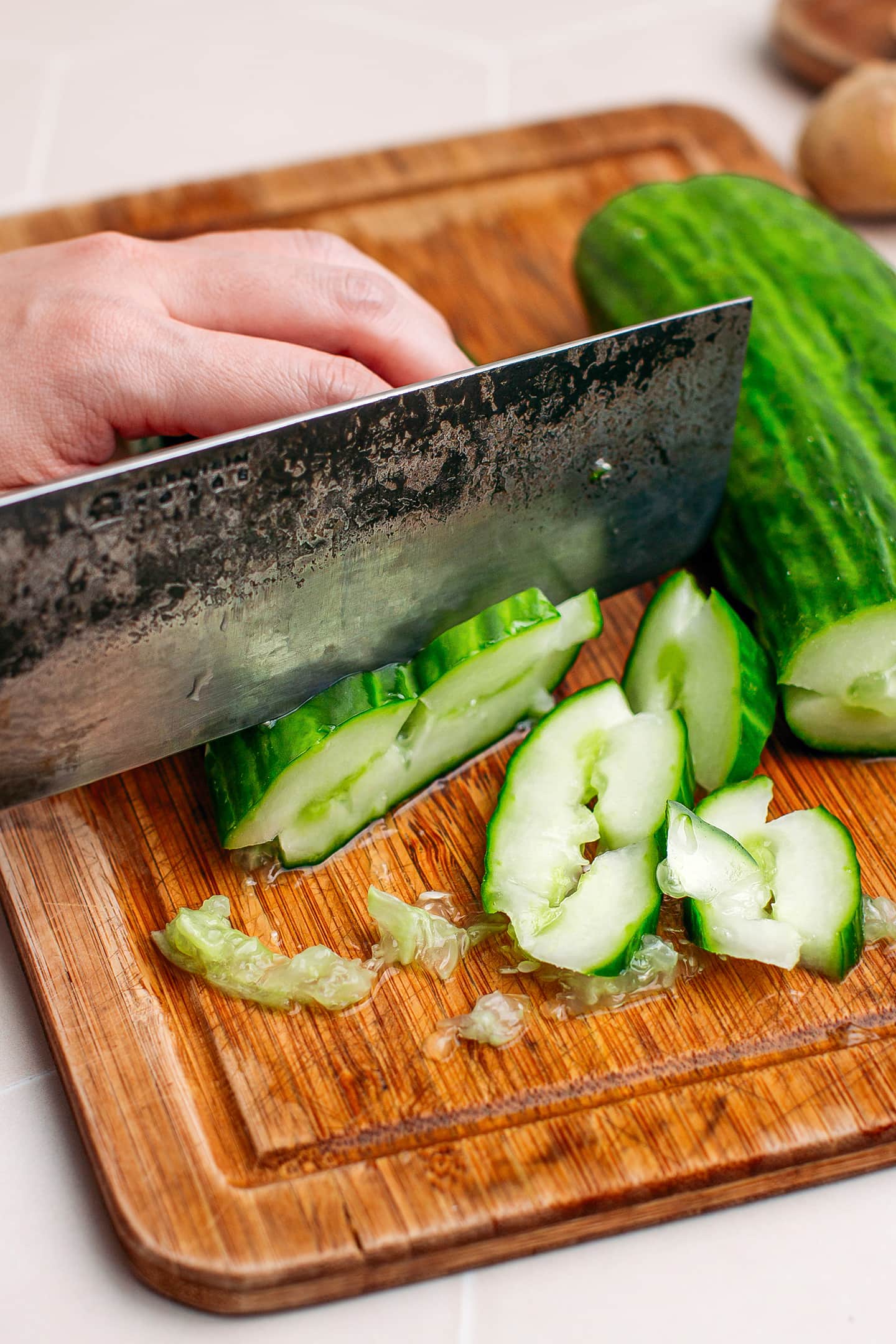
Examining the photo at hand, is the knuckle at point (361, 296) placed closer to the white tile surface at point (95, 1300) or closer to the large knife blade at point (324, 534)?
the large knife blade at point (324, 534)

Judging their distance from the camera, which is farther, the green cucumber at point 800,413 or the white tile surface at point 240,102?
the white tile surface at point 240,102

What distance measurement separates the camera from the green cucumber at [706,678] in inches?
74.4

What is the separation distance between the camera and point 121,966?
1.70 m

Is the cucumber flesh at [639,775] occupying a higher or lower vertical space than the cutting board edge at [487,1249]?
higher

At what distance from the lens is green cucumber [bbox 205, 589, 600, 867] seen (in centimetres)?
177

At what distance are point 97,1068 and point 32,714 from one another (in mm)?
459

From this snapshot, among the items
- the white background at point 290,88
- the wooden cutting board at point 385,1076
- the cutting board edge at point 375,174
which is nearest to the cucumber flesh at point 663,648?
the wooden cutting board at point 385,1076

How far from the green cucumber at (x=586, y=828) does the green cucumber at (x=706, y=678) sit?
0.09 meters

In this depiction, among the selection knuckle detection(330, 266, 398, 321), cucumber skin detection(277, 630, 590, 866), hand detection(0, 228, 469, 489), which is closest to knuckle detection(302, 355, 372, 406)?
hand detection(0, 228, 469, 489)

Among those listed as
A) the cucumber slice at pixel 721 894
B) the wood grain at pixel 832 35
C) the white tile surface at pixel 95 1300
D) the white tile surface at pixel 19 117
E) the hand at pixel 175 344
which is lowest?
the white tile surface at pixel 95 1300

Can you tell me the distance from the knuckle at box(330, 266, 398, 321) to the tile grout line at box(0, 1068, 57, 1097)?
1196 millimetres

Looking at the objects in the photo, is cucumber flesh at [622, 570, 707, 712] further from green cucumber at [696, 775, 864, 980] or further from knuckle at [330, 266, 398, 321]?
knuckle at [330, 266, 398, 321]

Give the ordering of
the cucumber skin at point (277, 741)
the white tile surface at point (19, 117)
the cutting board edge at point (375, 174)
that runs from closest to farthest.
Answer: the cucumber skin at point (277, 741)
the cutting board edge at point (375, 174)
the white tile surface at point (19, 117)

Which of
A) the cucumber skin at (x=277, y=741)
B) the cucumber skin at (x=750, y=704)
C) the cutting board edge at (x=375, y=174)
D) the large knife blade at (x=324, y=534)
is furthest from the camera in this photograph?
the cutting board edge at (x=375, y=174)
